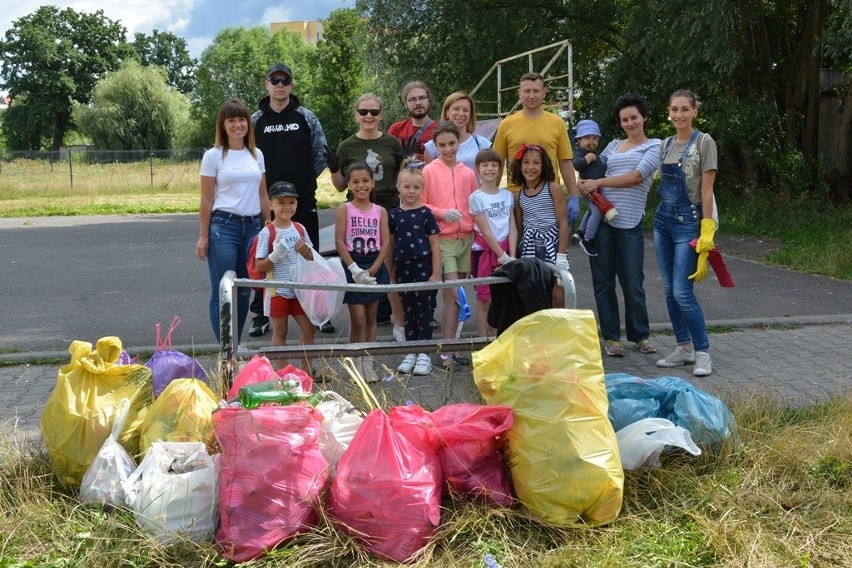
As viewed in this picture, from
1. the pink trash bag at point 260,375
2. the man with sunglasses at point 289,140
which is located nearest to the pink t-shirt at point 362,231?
the man with sunglasses at point 289,140

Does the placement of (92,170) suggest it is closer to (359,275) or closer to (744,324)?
(744,324)

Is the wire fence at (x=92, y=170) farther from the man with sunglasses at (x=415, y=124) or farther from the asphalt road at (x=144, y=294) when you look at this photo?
the man with sunglasses at (x=415, y=124)

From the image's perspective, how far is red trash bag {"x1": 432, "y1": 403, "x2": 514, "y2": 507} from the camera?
12.3 ft

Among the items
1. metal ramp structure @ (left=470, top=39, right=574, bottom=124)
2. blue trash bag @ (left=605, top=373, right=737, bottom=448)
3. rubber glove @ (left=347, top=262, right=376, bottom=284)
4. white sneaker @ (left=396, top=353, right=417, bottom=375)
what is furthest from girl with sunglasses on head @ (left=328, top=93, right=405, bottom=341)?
metal ramp structure @ (left=470, top=39, right=574, bottom=124)

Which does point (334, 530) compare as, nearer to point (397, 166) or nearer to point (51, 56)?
point (397, 166)

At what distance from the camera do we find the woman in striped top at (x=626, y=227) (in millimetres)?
6398

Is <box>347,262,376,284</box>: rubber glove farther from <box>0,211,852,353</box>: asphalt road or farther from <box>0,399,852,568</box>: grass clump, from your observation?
<box>0,399,852,568</box>: grass clump

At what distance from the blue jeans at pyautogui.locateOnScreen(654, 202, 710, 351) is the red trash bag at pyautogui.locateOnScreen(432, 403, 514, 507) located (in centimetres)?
282

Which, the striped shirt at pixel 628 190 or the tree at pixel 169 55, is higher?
the tree at pixel 169 55

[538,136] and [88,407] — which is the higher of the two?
[538,136]

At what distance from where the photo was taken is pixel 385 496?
3.47 m

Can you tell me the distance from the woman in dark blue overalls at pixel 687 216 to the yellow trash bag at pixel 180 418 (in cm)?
342

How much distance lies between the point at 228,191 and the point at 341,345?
6.76 ft

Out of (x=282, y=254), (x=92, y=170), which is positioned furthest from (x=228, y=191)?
(x=92, y=170)
